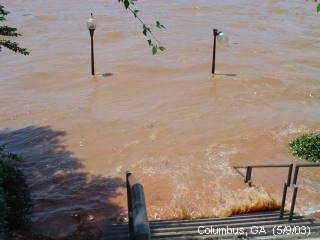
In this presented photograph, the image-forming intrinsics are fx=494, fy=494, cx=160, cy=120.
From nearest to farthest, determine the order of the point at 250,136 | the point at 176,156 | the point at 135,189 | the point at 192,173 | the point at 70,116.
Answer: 1. the point at 135,189
2. the point at 192,173
3. the point at 176,156
4. the point at 250,136
5. the point at 70,116

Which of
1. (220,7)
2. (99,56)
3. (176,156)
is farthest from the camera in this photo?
(220,7)

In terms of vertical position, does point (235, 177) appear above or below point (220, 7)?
below

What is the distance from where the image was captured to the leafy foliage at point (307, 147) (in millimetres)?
11648

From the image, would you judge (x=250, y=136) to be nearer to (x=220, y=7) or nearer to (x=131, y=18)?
(x=131, y=18)

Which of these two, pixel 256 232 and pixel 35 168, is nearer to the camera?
pixel 256 232

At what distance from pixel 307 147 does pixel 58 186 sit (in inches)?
234

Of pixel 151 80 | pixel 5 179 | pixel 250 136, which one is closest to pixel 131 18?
pixel 151 80

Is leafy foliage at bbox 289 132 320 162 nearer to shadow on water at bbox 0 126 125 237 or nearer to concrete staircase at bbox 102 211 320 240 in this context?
shadow on water at bbox 0 126 125 237

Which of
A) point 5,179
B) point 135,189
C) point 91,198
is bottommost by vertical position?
point 91,198

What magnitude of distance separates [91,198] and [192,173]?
2411mm

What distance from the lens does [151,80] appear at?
58.0ft

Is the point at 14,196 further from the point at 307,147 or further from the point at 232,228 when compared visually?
the point at 307,147

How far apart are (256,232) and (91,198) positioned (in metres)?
5.39

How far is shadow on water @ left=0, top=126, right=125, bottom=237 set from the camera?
31.6 feet
